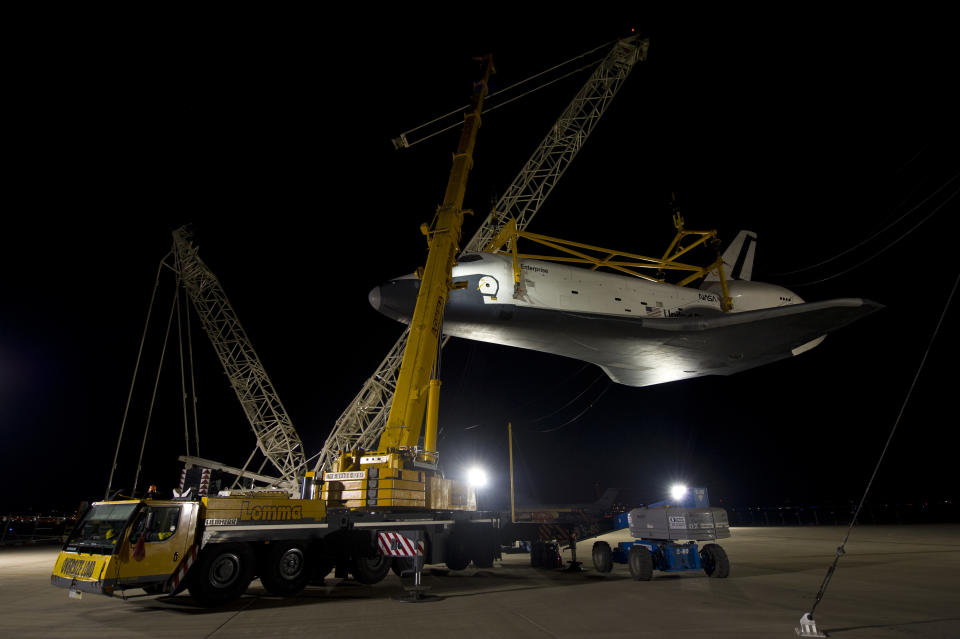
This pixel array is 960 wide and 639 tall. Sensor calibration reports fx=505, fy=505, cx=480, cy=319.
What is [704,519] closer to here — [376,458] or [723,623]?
[723,623]

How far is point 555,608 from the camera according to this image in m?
8.45

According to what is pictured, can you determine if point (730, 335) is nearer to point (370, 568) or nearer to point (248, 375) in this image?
point (370, 568)

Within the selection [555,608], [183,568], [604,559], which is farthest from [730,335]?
[183,568]

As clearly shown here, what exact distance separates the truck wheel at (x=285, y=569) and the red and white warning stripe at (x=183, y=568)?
4.42ft

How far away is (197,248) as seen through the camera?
40.3 meters

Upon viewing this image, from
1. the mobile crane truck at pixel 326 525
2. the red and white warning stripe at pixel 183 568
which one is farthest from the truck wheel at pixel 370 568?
the red and white warning stripe at pixel 183 568

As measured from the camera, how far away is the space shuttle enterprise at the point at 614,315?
16.6m

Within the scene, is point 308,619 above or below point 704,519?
below

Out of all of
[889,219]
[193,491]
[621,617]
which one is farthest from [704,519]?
[889,219]

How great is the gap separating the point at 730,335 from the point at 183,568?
18192 mm

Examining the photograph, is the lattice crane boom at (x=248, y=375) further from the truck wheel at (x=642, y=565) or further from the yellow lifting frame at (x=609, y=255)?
the truck wheel at (x=642, y=565)

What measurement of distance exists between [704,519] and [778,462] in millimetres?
42478

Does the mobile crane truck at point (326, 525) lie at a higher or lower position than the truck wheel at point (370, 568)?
higher

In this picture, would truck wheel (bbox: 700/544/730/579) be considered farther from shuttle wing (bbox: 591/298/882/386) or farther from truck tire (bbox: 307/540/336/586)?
truck tire (bbox: 307/540/336/586)
